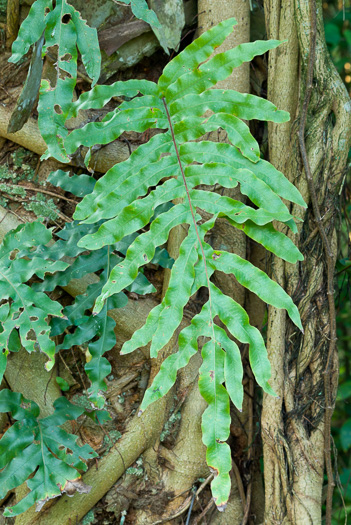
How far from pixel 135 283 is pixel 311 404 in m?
0.69

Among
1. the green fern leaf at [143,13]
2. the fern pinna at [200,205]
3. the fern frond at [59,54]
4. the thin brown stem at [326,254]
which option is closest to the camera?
the fern pinna at [200,205]

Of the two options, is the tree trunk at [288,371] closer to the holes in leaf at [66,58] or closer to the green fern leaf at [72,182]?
the green fern leaf at [72,182]

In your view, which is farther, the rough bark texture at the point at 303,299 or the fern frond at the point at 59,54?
the rough bark texture at the point at 303,299

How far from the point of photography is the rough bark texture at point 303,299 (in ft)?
5.12

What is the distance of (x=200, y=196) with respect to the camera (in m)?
1.25

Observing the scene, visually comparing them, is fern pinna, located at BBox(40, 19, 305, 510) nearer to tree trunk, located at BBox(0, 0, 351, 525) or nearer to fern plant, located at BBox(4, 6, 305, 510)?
fern plant, located at BBox(4, 6, 305, 510)

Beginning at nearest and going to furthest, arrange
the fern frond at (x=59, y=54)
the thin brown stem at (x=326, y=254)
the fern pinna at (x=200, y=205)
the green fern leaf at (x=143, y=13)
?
the fern pinna at (x=200, y=205) < the fern frond at (x=59, y=54) < the green fern leaf at (x=143, y=13) < the thin brown stem at (x=326, y=254)

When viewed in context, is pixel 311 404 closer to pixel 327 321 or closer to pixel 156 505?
pixel 327 321

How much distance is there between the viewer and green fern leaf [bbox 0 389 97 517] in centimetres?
141

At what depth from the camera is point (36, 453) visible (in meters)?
1.46

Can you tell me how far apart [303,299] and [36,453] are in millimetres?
931

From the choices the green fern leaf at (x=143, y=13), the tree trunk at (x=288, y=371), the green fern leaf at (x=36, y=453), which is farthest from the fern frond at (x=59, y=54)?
the green fern leaf at (x=36, y=453)

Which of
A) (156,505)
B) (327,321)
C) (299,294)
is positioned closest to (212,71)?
(299,294)

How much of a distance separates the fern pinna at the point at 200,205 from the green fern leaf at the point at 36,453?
1.67 ft
